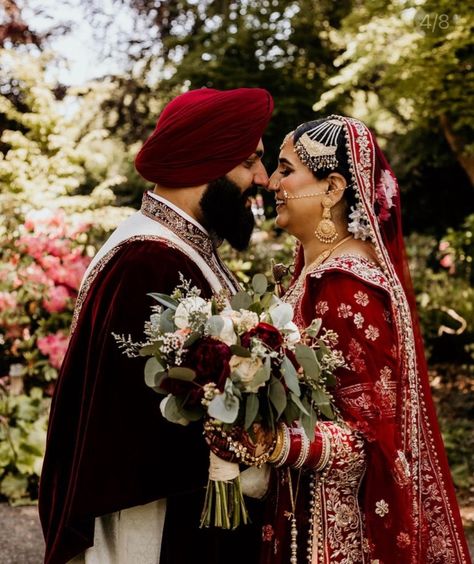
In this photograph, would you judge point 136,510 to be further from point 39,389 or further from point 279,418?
point 39,389

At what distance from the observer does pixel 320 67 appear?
13.9 metres

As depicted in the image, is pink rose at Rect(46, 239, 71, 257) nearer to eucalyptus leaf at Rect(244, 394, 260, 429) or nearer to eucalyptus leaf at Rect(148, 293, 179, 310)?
eucalyptus leaf at Rect(148, 293, 179, 310)

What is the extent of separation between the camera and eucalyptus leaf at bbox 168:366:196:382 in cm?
213

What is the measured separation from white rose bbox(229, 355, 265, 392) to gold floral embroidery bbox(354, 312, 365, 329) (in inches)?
19.8

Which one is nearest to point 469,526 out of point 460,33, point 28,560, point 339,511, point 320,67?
point 28,560

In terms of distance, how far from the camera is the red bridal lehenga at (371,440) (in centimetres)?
250

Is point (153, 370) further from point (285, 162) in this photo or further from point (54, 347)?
point (54, 347)

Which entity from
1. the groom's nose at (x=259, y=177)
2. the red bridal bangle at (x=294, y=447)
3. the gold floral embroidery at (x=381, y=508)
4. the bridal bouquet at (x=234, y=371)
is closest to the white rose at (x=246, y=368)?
the bridal bouquet at (x=234, y=371)

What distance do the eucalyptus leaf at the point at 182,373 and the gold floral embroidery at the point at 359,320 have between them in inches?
24.8

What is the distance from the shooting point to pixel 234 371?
2131 millimetres

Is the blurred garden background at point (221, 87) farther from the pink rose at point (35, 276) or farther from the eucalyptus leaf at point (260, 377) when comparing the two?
the eucalyptus leaf at point (260, 377)

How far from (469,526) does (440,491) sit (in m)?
3.42

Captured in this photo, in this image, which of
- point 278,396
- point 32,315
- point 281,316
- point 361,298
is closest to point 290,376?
point 278,396

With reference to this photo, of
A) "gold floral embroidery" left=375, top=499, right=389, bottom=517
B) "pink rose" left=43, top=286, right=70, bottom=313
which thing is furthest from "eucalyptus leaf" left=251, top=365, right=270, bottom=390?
"pink rose" left=43, top=286, right=70, bottom=313
